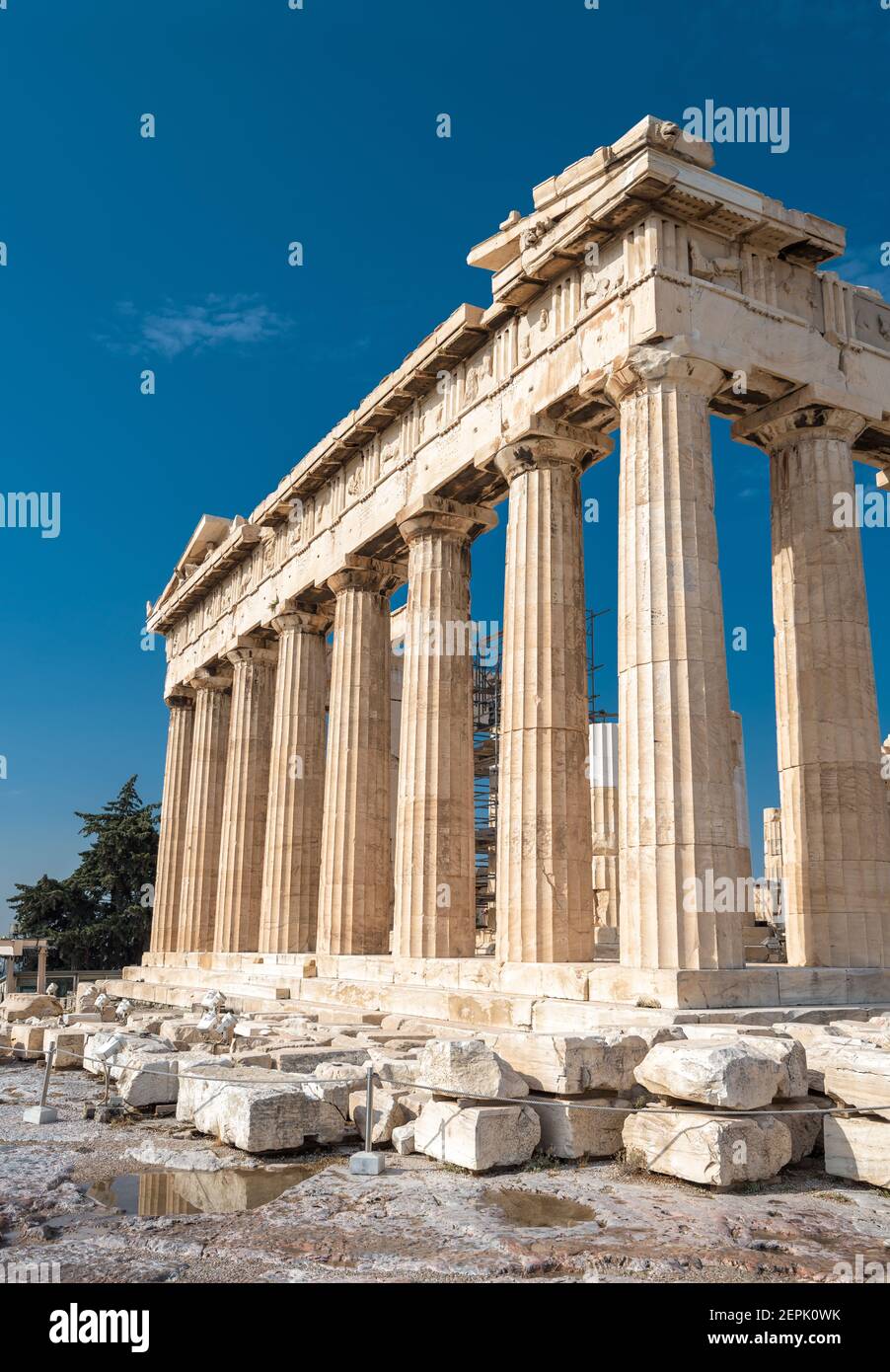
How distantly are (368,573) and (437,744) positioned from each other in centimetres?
588

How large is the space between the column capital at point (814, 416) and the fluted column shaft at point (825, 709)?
22 mm

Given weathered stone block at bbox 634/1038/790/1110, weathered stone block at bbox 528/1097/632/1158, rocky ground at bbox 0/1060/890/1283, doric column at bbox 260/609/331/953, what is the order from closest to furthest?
rocky ground at bbox 0/1060/890/1283
weathered stone block at bbox 634/1038/790/1110
weathered stone block at bbox 528/1097/632/1158
doric column at bbox 260/609/331/953

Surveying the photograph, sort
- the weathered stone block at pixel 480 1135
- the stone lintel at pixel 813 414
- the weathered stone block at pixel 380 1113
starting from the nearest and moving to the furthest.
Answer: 1. the weathered stone block at pixel 480 1135
2. the weathered stone block at pixel 380 1113
3. the stone lintel at pixel 813 414

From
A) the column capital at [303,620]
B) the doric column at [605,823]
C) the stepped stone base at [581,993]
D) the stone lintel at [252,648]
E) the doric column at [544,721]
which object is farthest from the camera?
the stone lintel at [252,648]

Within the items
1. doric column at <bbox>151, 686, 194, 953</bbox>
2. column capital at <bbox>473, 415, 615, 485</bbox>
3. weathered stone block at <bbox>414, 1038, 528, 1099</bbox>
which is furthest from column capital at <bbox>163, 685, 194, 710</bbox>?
weathered stone block at <bbox>414, 1038, 528, 1099</bbox>

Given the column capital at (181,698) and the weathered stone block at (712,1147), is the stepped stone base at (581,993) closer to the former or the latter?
the weathered stone block at (712,1147)

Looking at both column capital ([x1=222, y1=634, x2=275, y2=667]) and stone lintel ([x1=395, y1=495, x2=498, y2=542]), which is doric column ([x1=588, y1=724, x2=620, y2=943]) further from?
stone lintel ([x1=395, y1=495, x2=498, y2=542])

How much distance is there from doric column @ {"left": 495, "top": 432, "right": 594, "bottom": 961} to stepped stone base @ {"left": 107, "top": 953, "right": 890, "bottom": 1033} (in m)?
1.06

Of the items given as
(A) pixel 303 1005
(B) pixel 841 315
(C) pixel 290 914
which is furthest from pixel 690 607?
(C) pixel 290 914

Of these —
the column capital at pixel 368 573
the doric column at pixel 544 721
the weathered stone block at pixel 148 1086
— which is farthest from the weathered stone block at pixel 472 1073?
the column capital at pixel 368 573

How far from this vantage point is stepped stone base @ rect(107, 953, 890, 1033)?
1304cm

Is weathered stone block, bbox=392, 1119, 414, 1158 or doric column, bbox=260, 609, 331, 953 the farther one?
doric column, bbox=260, 609, 331, 953

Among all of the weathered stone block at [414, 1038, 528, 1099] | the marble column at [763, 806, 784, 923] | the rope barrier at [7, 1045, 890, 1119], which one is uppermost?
the marble column at [763, 806, 784, 923]

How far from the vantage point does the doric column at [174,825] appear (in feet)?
119
